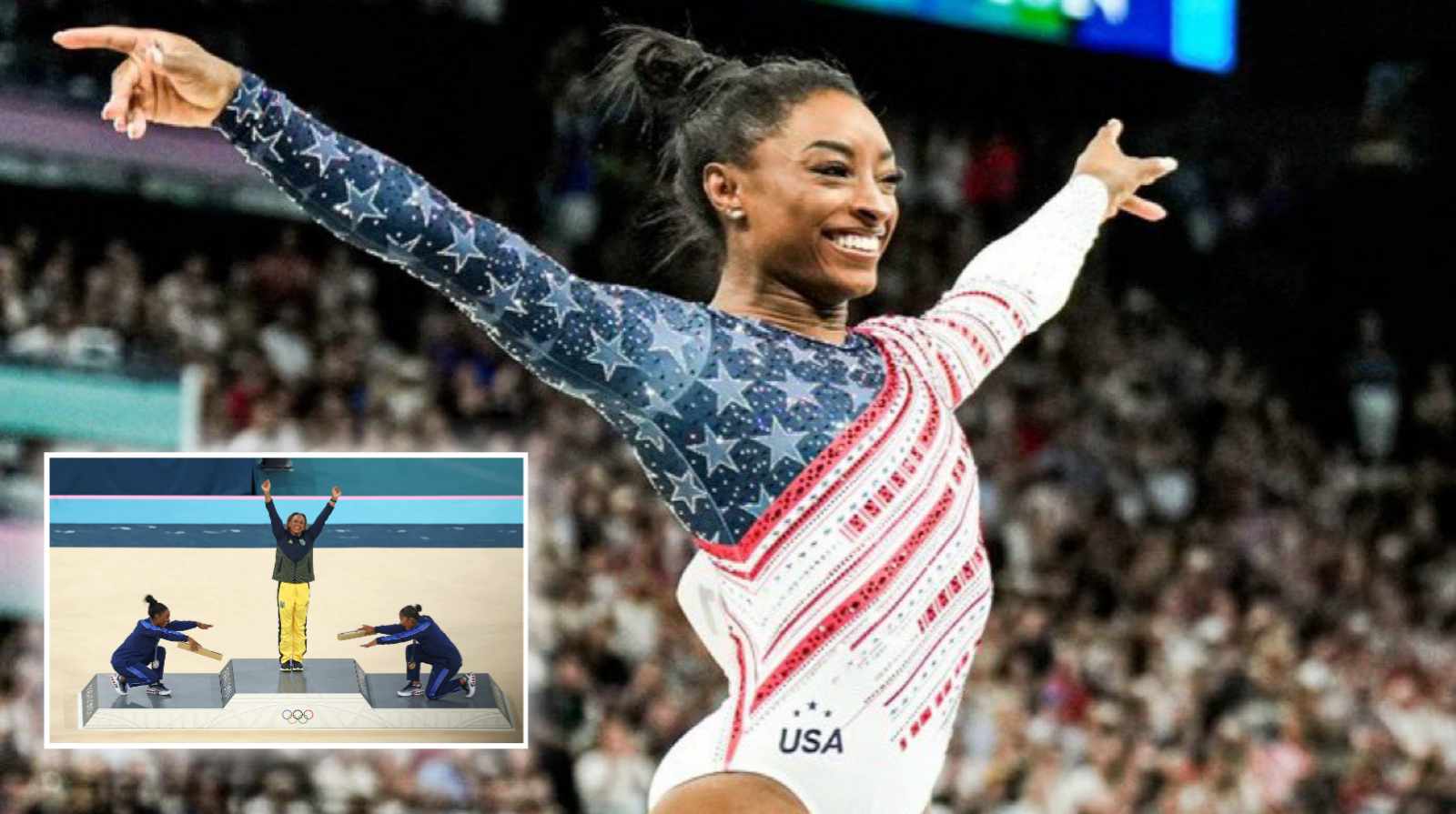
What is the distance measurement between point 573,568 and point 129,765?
230 centimetres

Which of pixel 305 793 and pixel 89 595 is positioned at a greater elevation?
pixel 89 595

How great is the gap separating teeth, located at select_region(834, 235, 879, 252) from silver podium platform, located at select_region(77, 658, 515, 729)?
1.48 metres

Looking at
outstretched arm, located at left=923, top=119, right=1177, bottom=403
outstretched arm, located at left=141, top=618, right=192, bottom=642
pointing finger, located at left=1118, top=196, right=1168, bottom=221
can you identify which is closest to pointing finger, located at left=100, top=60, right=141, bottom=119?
outstretched arm, located at left=923, top=119, right=1177, bottom=403

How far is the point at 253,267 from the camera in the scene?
9.34 meters

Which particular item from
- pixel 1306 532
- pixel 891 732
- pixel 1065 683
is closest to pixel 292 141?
pixel 891 732

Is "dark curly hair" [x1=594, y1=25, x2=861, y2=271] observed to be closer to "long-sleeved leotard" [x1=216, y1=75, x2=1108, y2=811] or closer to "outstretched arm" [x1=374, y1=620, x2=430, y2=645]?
"long-sleeved leotard" [x1=216, y1=75, x2=1108, y2=811]

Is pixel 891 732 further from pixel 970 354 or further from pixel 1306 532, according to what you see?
pixel 1306 532

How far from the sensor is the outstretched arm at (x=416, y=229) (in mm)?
2455

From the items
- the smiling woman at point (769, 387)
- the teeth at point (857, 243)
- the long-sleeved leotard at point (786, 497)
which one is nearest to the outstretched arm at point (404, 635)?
the smiling woman at point (769, 387)

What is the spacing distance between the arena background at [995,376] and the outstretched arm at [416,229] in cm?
455

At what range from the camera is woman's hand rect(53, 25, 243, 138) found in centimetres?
243

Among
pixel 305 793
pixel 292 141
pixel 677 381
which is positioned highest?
pixel 292 141

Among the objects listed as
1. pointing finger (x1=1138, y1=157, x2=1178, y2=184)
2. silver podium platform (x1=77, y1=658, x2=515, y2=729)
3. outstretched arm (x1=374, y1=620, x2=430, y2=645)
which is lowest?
silver podium platform (x1=77, y1=658, x2=515, y2=729)

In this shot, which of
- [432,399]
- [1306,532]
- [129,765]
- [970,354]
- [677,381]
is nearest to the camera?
[677,381]
